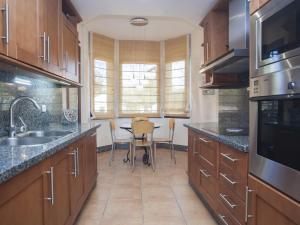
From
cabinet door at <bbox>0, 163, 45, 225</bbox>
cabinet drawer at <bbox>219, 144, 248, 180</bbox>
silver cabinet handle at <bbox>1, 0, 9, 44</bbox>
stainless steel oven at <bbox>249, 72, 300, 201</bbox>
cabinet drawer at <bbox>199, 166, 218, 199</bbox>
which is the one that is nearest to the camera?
cabinet door at <bbox>0, 163, 45, 225</bbox>

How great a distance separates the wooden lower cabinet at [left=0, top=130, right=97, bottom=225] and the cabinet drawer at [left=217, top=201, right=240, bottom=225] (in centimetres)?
122

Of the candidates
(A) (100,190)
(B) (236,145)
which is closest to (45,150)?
(B) (236,145)

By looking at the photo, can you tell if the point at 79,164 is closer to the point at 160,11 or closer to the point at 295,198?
the point at 295,198

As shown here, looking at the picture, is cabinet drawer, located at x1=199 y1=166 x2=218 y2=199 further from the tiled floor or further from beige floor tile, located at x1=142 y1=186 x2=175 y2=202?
beige floor tile, located at x1=142 y1=186 x2=175 y2=202

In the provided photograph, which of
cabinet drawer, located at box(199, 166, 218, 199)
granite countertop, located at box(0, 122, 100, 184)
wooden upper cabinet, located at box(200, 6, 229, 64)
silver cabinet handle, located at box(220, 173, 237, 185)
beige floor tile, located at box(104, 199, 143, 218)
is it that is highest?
wooden upper cabinet, located at box(200, 6, 229, 64)

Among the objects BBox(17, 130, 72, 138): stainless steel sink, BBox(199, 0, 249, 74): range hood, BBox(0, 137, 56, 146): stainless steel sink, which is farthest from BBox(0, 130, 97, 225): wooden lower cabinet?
BBox(199, 0, 249, 74): range hood

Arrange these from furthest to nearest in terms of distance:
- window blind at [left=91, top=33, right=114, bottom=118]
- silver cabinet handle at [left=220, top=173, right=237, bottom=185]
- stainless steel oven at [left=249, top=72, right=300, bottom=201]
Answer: window blind at [left=91, top=33, right=114, bottom=118] → silver cabinet handle at [left=220, top=173, right=237, bottom=185] → stainless steel oven at [left=249, top=72, right=300, bottom=201]

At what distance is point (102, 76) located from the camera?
5652 millimetres

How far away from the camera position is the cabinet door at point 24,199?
0.96 meters

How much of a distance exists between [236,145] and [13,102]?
173 cm

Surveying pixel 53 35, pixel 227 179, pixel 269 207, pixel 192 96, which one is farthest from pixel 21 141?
pixel 192 96

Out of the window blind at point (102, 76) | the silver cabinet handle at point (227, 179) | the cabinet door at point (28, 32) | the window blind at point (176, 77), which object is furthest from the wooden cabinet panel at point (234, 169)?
the window blind at point (102, 76)

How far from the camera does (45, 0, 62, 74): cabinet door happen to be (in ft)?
6.55

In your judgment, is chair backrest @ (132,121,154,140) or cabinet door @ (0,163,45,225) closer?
cabinet door @ (0,163,45,225)
